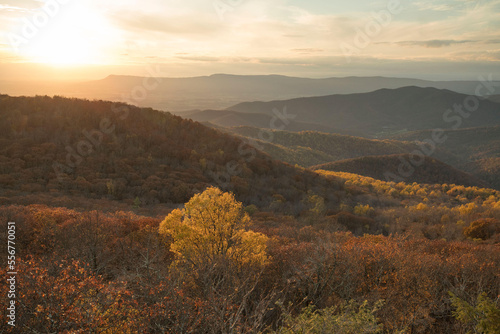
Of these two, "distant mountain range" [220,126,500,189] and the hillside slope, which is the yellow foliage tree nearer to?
the hillside slope

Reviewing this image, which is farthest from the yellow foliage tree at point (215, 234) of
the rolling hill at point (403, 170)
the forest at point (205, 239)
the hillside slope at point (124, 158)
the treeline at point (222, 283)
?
the rolling hill at point (403, 170)

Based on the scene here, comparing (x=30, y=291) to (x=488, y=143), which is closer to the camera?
(x=30, y=291)

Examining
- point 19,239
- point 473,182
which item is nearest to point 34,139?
point 19,239

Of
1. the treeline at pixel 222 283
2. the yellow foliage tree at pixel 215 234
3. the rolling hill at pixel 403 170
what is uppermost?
the yellow foliage tree at pixel 215 234

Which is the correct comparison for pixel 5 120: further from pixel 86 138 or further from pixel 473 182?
pixel 473 182

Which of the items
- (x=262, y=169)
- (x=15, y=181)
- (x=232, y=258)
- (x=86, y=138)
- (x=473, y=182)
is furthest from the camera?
(x=473, y=182)

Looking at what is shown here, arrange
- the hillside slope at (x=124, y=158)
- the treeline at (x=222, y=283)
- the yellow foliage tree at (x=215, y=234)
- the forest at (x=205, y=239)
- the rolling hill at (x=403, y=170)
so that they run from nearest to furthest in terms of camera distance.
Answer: the treeline at (x=222, y=283), the forest at (x=205, y=239), the yellow foliage tree at (x=215, y=234), the hillside slope at (x=124, y=158), the rolling hill at (x=403, y=170)

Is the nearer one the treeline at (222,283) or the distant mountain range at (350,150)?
the treeline at (222,283)

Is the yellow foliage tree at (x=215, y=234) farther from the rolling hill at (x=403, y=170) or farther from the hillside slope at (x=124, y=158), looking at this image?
the rolling hill at (x=403, y=170)

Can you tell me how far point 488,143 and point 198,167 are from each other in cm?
22343

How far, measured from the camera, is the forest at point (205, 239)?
706 centimetres

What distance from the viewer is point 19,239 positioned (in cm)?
1405

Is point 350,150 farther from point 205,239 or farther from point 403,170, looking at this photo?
point 205,239

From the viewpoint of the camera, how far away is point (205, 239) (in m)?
10.4
